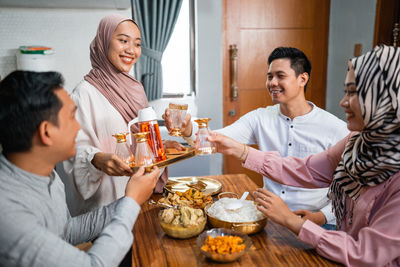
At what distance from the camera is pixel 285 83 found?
219cm

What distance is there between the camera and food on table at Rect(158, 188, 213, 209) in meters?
1.51

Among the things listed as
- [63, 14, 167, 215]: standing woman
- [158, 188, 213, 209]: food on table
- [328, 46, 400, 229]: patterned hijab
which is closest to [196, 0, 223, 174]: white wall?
[63, 14, 167, 215]: standing woman

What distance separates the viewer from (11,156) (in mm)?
1043

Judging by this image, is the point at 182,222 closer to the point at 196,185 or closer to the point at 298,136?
the point at 196,185

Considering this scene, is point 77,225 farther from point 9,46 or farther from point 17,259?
point 9,46

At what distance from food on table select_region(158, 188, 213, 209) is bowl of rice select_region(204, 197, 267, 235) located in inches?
3.2

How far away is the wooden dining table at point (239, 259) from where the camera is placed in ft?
3.69

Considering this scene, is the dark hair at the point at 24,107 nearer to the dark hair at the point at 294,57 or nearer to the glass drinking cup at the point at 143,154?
the glass drinking cup at the point at 143,154

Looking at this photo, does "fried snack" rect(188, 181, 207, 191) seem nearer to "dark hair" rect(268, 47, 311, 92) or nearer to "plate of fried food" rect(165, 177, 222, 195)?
"plate of fried food" rect(165, 177, 222, 195)

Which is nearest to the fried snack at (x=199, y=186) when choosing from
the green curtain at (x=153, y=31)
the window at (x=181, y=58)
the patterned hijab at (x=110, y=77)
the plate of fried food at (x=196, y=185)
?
the plate of fried food at (x=196, y=185)

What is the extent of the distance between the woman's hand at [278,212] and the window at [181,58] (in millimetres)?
2437

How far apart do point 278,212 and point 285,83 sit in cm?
117

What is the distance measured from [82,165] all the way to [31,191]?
60cm

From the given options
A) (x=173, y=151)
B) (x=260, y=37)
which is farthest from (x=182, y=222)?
(x=260, y=37)
